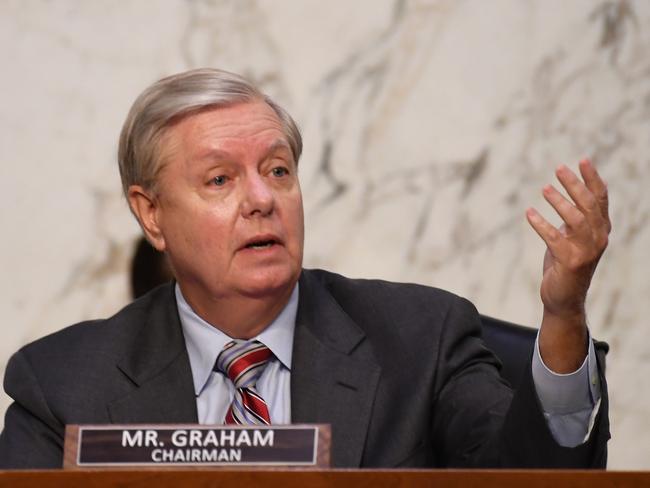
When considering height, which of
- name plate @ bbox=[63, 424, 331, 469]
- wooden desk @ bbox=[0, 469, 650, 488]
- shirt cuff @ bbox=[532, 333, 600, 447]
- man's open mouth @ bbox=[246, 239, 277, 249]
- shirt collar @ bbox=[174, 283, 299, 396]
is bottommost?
wooden desk @ bbox=[0, 469, 650, 488]

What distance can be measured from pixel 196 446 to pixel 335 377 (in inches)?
26.9

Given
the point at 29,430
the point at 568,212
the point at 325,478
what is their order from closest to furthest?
the point at 325,478 < the point at 568,212 < the point at 29,430

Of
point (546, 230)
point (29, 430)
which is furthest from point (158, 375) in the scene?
point (546, 230)

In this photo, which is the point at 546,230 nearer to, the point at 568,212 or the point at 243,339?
the point at 568,212

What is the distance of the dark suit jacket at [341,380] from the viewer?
89.1 inches

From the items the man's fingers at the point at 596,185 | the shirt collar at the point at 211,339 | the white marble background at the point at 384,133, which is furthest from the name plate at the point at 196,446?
the white marble background at the point at 384,133

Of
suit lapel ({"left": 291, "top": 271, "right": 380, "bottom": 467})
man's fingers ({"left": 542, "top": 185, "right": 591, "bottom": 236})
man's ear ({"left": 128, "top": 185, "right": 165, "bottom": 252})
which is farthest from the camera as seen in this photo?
man's ear ({"left": 128, "top": 185, "right": 165, "bottom": 252})

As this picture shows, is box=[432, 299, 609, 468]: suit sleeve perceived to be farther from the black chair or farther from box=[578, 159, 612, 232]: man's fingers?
box=[578, 159, 612, 232]: man's fingers

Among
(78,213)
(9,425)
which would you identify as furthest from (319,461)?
(78,213)

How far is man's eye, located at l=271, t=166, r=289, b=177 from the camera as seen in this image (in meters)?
2.41

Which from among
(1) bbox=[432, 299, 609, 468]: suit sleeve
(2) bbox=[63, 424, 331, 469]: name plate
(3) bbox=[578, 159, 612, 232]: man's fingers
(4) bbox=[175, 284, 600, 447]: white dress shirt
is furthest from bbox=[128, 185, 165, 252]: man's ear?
(3) bbox=[578, 159, 612, 232]: man's fingers

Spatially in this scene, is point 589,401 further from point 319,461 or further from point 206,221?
point 206,221

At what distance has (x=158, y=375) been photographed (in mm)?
2375

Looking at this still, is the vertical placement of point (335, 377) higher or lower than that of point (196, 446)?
higher
